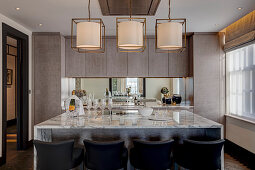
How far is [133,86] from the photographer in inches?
206

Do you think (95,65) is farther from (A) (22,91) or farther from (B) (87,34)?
(B) (87,34)

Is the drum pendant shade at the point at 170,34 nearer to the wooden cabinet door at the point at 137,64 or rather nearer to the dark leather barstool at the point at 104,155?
the dark leather barstool at the point at 104,155

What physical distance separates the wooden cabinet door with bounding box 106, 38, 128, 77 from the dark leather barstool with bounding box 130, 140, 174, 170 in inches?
121

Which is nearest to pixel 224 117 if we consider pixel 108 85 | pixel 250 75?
pixel 250 75

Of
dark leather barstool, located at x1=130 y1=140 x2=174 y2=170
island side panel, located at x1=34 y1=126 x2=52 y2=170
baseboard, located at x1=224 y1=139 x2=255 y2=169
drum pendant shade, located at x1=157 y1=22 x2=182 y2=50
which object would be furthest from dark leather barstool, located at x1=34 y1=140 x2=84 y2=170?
baseboard, located at x1=224 y1=139 x2=255 y2=169

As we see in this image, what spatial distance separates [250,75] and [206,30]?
1.37 m

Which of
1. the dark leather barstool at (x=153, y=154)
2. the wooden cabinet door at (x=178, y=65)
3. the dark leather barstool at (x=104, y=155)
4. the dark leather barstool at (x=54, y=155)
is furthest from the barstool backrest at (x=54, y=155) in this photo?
the wooden cabinet door at (x=178, y=65)

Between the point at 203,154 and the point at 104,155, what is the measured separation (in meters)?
0.97

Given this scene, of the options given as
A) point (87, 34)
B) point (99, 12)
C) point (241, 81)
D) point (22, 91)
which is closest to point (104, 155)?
point (87, 34)

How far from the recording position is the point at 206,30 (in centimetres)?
443

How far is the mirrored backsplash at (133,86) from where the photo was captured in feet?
17.1

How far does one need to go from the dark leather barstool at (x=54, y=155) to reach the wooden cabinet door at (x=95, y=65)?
3.07 metres

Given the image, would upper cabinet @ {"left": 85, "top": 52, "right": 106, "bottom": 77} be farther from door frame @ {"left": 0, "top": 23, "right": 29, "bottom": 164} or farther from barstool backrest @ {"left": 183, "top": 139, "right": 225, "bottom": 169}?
barstool backrest @ {"left": 183, "top": 139, "right": 225, "bottom": 169}

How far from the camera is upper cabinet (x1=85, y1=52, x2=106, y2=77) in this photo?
493 cm
